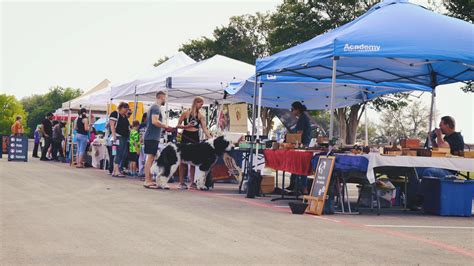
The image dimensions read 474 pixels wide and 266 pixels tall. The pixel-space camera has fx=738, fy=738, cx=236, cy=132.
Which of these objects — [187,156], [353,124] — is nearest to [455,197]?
[187,156]

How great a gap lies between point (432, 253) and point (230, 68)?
44.8 ft

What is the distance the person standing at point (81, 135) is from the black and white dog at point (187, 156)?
9321 mm

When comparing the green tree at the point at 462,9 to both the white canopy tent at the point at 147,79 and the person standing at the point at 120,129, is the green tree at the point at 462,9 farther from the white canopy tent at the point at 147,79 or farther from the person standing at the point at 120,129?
the person standing at the point at 120,129

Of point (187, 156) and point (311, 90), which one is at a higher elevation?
point (311, 90)

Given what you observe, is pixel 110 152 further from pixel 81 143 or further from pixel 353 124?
pixel 353 124

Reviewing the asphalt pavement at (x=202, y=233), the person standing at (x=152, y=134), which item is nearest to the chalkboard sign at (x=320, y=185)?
the asphalt pavement at (x=202, y=233)

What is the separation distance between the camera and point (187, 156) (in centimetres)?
1588

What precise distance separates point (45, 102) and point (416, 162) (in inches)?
5766

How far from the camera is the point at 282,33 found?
1812 inches

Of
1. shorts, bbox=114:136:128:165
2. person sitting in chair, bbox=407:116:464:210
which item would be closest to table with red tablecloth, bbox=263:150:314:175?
person sitting in chair, bbox=407:116:464:210

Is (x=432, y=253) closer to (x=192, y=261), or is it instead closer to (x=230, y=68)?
(x=192, y=261)

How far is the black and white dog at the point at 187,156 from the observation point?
15.8 meters

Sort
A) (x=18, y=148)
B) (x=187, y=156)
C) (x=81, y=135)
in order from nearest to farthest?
(x=187, y=156) → (x=81, y=135) → (x=18, y=148)

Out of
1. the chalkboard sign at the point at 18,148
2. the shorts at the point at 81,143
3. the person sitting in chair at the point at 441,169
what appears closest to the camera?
the person sitting in chair at the point at 441,169
